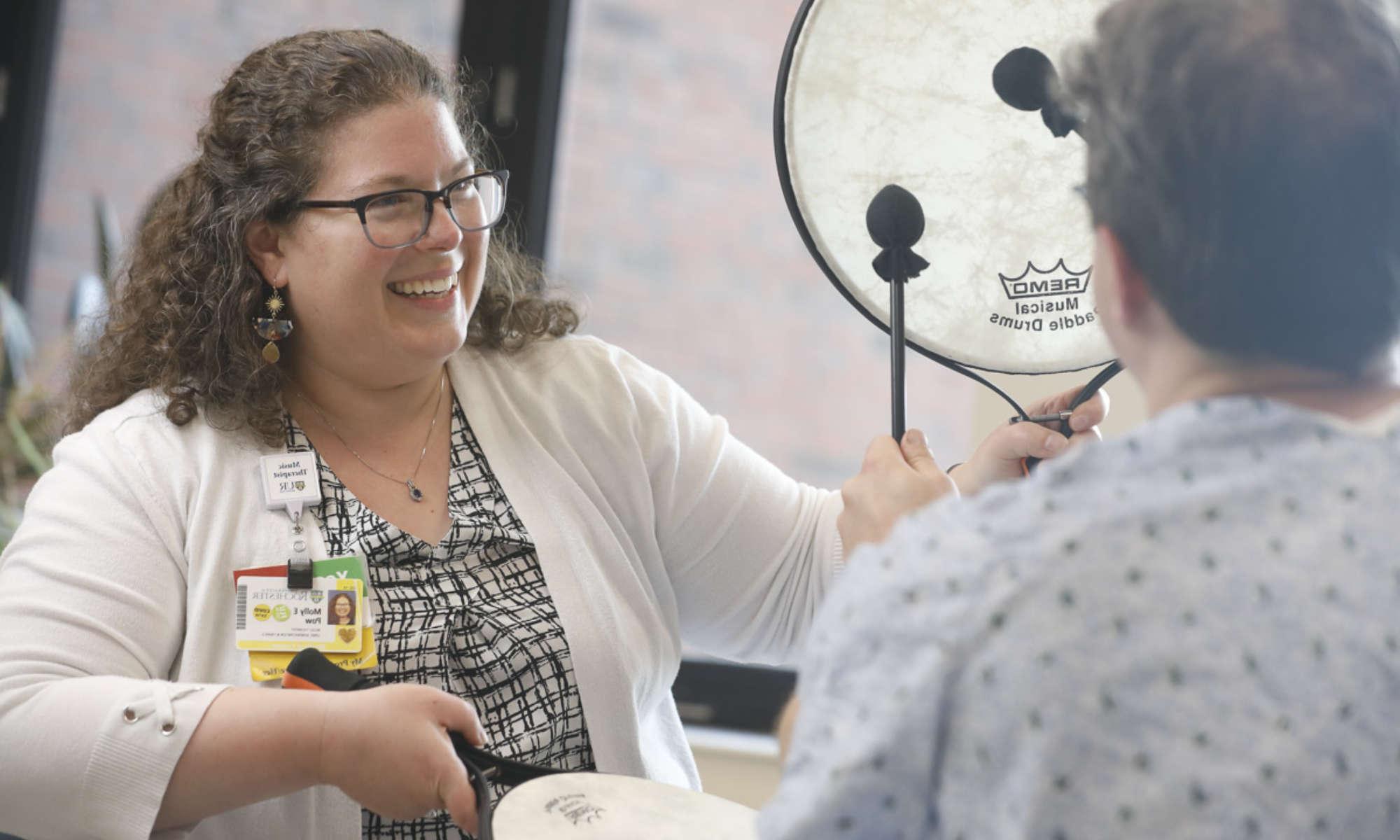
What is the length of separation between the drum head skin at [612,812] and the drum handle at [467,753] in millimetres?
25

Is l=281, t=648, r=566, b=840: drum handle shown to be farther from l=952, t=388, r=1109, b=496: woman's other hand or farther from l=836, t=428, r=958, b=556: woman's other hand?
l=952, t=388, r=1109, b=496: woman's other hand

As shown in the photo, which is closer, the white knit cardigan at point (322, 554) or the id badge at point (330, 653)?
the white knit cardigan at point (322, 554)

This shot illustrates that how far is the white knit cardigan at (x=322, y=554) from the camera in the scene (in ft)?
4.02

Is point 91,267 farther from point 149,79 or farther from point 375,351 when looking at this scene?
point 375,351

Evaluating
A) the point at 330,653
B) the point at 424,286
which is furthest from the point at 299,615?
the point at 424,286

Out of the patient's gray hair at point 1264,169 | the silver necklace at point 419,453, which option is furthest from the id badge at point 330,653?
the patient's gray hair at point 1264,169

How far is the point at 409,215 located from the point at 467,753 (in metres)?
0.62

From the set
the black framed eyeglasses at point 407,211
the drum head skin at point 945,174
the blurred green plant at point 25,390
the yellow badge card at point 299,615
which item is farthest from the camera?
the blurred green plant at point 25,390

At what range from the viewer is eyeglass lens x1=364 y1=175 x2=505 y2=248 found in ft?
4.85

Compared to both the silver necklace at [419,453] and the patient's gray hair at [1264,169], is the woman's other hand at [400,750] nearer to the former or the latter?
the silver necklace at [419,453]

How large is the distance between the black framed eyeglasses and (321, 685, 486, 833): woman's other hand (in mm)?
526

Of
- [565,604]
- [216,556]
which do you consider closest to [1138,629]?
[565,604]

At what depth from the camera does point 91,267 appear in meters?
3.51

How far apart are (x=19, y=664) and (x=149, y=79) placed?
2557 mm
